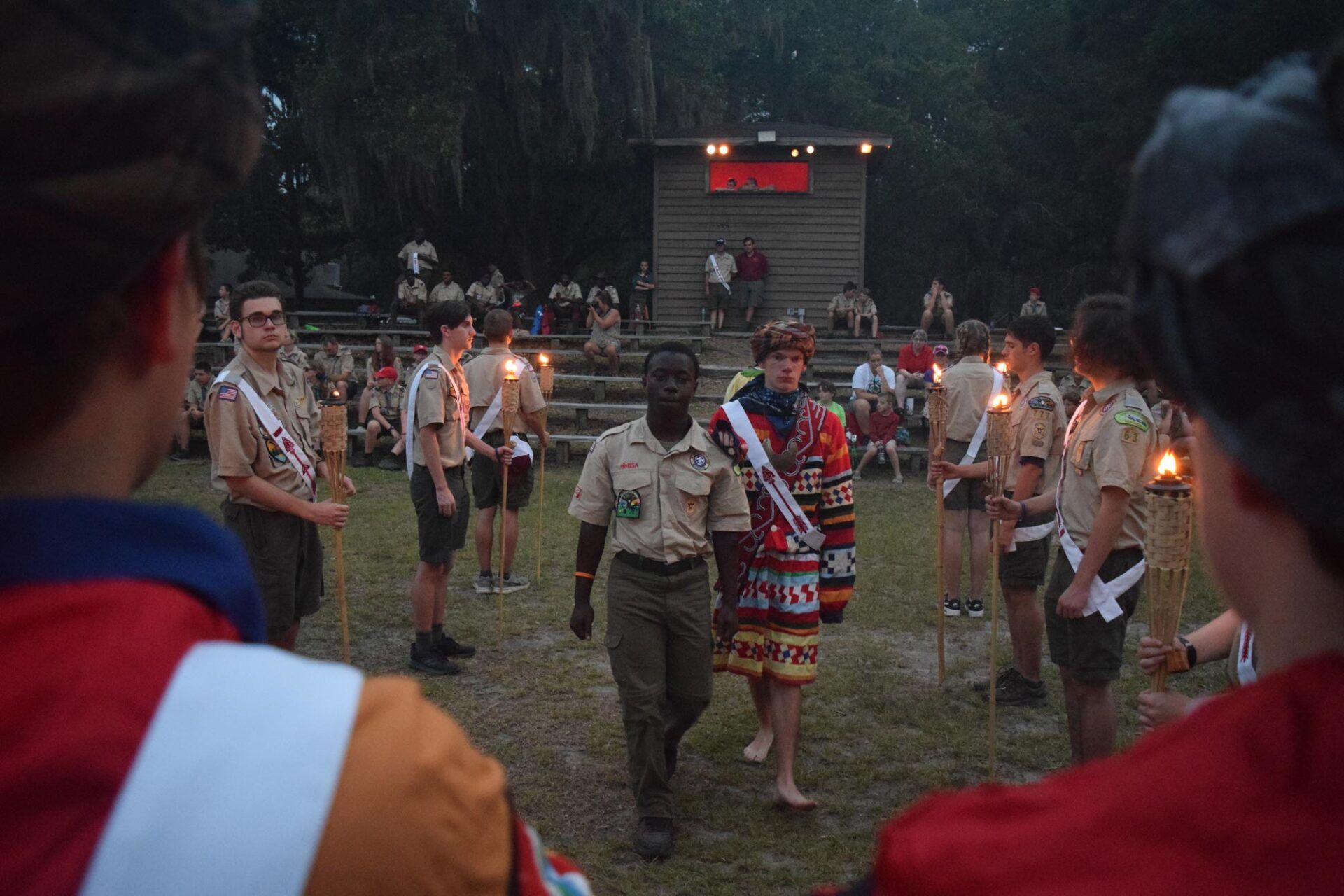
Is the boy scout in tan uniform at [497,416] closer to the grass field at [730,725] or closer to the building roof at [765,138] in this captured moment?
the grass field at [730,725]

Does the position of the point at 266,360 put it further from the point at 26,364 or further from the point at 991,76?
the point at 991,76

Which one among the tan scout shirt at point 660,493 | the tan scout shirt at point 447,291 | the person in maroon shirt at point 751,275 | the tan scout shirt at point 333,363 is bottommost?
the tan scout shirt at point 660,493

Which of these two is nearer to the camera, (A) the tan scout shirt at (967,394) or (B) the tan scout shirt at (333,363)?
(A) the tan scout shirt at (967,394)

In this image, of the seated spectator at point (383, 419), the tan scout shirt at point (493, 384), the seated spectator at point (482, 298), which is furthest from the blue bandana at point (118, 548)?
the seated spectator at point (482, 298)

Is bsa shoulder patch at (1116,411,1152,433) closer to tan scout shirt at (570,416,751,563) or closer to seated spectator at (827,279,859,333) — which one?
tan scout shirt at (570,416,751,563)

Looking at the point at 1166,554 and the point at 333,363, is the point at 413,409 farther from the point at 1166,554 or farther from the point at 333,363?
the point at 333,363

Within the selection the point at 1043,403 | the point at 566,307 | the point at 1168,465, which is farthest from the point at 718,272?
the point at 1168,465

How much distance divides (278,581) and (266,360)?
3.45ft

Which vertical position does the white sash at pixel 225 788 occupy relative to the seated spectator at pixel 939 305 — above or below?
below

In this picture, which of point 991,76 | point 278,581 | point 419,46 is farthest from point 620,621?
point 991,76

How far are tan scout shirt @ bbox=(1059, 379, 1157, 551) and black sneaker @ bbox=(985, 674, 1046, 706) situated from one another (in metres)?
2.14

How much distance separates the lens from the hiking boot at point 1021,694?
6.68 metres

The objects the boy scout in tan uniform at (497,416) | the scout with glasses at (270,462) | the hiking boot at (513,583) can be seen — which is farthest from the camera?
the hiking boot at (513,583)

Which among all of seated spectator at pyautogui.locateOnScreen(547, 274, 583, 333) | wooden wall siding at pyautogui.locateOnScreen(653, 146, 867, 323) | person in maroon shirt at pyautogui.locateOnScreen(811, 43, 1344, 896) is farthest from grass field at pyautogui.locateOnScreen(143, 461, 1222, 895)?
wooden wall siding at pyautogui.locateOnScreen(653, 146, 867, 323)
